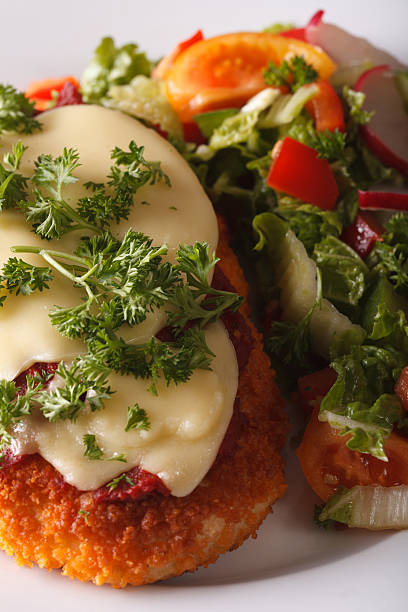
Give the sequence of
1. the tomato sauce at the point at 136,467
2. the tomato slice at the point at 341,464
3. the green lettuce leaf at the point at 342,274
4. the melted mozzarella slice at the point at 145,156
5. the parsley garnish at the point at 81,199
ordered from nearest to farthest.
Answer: the tomato sauce at the point at 136,467
the parsley garnish at the point at 81,199
the tomato slice at the point at 341,464
the melted mozzarella slice at the point at 145,156
the green lettuce leaf at the point at 342,274

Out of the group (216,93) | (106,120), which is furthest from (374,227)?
(106,120)

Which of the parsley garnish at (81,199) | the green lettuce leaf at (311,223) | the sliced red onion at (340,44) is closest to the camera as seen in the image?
the parsley garnish at (81,199)

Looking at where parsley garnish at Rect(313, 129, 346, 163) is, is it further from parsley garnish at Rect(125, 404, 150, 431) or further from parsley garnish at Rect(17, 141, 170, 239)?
parsley garnish at Rect(125, 404, 150, 431)

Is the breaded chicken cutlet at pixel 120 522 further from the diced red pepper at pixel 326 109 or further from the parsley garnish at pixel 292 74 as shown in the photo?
the parsley garnish at pixel 292 74

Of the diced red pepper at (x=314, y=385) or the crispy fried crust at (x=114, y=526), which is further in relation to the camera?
the diced red pepper at (x=314, y=385)

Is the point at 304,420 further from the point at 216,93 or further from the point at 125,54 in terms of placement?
the point at 125,54

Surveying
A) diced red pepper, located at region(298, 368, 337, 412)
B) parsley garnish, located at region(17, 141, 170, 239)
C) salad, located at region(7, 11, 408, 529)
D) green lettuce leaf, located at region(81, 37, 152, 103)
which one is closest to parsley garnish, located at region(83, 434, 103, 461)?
parsley garnish, located at region(17, 141, 170, 239)

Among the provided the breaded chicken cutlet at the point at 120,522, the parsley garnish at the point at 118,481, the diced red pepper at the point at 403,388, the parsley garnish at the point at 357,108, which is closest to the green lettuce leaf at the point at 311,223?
the parsley garnish at the point at 357,108

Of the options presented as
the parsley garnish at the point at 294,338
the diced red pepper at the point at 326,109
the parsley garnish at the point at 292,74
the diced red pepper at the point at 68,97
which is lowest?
the parsley garnish at the point at 294,338
